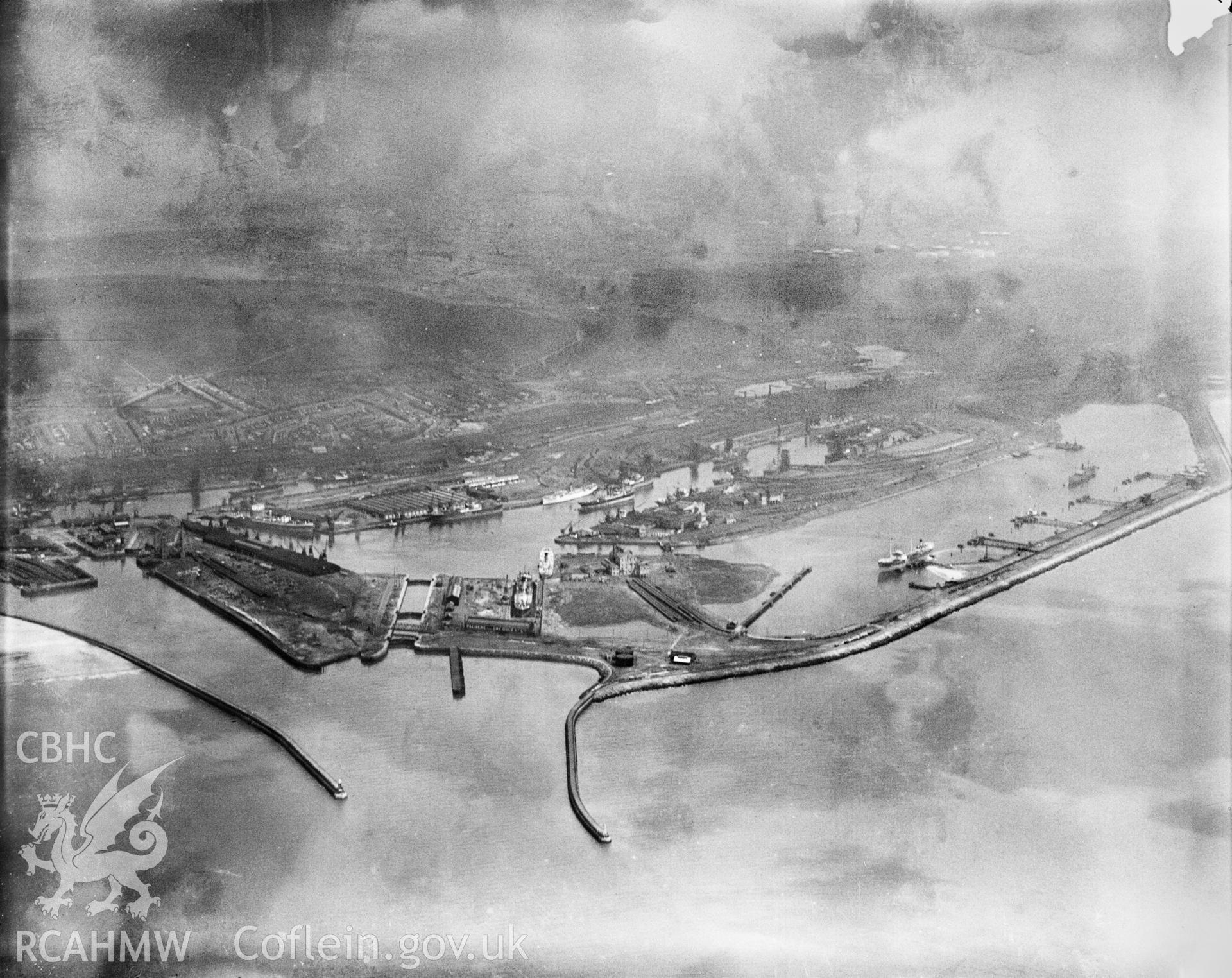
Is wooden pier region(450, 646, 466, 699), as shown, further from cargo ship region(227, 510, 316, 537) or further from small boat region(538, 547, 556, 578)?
cargo ship region(227, 510, 316, 537)

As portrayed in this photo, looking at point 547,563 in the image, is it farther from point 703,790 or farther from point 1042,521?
point 1042,521

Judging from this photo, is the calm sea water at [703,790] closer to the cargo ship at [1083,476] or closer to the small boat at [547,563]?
the small boat at [547,563]

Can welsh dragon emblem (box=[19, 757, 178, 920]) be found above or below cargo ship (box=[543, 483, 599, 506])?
below

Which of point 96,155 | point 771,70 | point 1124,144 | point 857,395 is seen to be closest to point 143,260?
point 96,155

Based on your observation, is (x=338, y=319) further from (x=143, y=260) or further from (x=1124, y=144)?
(x=1124, y=144)

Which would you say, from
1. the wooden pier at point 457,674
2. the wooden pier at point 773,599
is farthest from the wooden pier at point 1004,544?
the wooden pier at point 457,674

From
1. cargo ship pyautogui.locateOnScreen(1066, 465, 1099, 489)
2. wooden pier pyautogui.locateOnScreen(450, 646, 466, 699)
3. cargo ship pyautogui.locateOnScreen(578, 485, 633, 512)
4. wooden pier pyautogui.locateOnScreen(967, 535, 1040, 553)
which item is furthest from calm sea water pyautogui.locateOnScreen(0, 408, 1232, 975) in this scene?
cargo ship pyautogui.locateOnScreen(1066, 465, 1099, 489)

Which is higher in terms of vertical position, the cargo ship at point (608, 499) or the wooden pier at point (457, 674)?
the cargo ship at point (608, 499)
